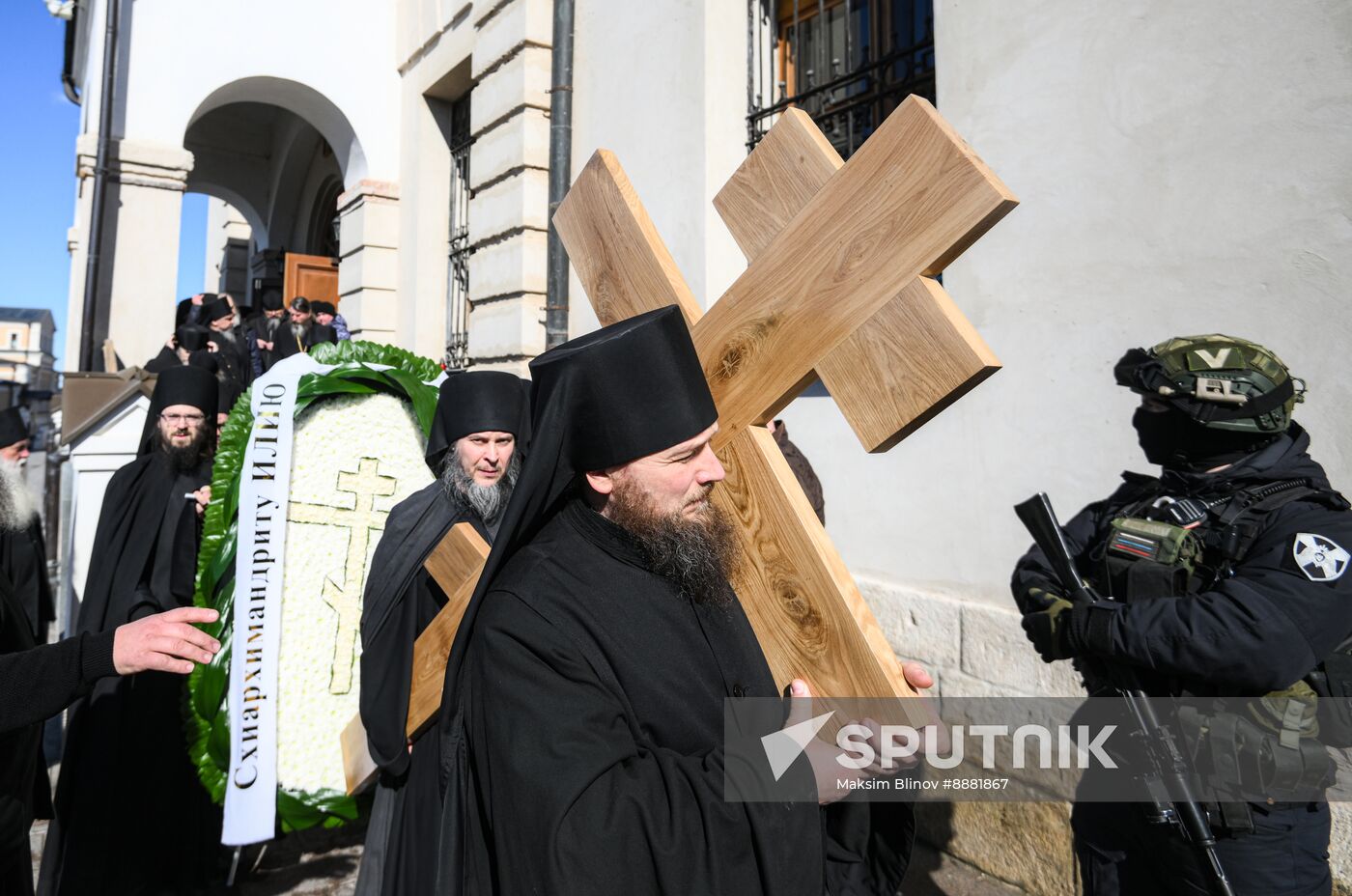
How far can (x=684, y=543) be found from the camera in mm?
1436

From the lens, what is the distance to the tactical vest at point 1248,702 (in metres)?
2.07

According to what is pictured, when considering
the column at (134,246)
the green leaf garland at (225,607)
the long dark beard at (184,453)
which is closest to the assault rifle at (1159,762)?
the green leaf garland at (225,607)

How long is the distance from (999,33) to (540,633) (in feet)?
10.9

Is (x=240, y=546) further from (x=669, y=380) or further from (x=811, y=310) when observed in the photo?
(x=811, y=310)

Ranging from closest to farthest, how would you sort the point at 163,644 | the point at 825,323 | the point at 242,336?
the point at 825,323
the point at 163,644
the point at 242,336

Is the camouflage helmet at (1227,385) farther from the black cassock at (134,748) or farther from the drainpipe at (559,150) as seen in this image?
the drainpipe at (559,150)

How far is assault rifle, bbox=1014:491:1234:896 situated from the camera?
2113 mm

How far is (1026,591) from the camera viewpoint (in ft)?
8.70

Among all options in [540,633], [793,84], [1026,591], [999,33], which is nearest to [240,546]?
[540,633]

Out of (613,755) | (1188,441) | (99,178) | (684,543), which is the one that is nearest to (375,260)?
(99,178)

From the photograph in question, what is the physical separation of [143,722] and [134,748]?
0.10m

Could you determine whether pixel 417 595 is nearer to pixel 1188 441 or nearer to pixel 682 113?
pixel 1188 441

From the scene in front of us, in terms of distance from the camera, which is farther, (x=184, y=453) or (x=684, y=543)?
(x=184, y=453)

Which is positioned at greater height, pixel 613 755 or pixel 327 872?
pixel 613 755
